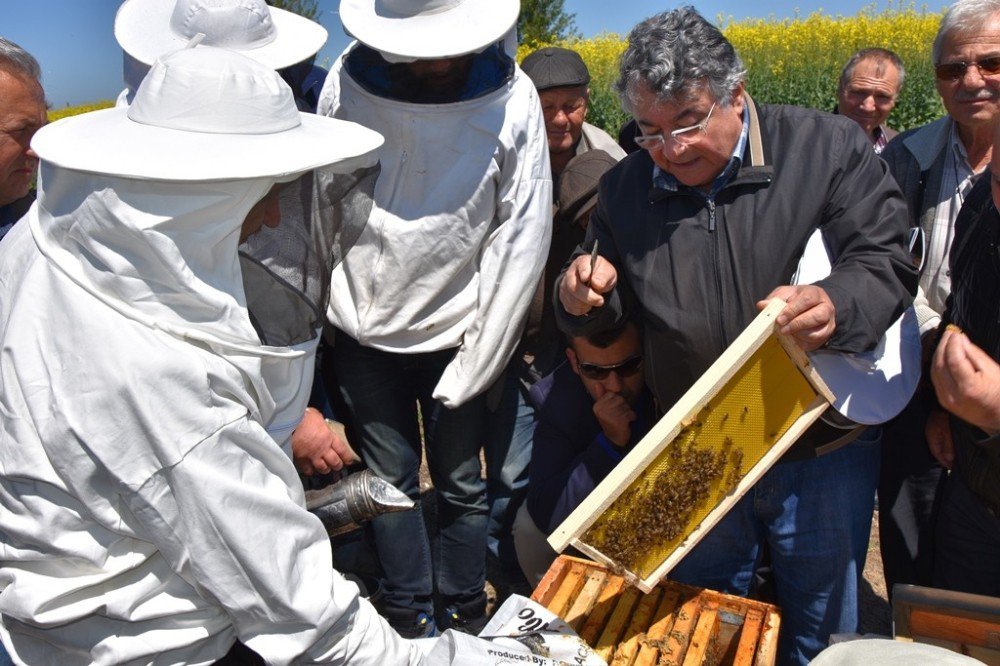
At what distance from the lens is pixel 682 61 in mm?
2168

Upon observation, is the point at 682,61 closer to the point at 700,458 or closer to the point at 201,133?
the point at 700,458

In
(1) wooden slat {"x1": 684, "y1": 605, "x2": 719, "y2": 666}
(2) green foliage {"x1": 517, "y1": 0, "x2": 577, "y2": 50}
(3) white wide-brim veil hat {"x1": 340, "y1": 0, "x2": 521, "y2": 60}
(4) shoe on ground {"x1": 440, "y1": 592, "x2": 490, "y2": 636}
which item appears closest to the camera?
(1) wooden slat {"x1": 684, "y1": 605, "x2": 719, "y2": 666}

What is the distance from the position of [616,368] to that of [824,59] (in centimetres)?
1057

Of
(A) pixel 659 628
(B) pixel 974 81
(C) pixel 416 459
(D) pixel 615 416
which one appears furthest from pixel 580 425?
(B) pixel 974 81

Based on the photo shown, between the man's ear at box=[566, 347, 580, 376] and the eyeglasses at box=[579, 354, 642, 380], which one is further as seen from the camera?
the man's ear at box=[566, 347, 580, 376]

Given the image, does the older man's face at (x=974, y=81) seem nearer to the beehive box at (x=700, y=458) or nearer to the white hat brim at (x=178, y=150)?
the beehive box at (x=700, y=458)

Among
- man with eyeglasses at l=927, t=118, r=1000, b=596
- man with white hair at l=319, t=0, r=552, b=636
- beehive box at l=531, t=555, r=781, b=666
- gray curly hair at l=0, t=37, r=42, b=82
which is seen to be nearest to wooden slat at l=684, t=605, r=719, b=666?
beehive box at l=531, t=555, r=781, b=666

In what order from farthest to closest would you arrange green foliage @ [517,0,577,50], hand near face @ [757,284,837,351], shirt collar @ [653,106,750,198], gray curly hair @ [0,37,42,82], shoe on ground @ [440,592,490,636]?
1. green foliage @ [517,0,577,50]
2. shoe on ground @ [440,592,490,636]
3. gray curly hair @ [0,37,42,82]
4. shirt collar @ [653,106,750,198]
5. hand near face @ [757,284,837,351]

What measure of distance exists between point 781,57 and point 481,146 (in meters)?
10.8

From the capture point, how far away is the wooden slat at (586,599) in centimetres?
221

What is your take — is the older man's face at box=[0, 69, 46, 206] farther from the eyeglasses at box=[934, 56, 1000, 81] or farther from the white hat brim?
the eyeglasses at box=[934, 56, 1000, 81]

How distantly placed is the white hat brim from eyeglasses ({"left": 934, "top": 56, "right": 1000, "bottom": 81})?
2.08 meters

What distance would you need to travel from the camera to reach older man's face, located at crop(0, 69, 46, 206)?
9.02 feet

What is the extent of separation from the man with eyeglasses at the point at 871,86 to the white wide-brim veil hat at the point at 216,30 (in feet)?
8.47
